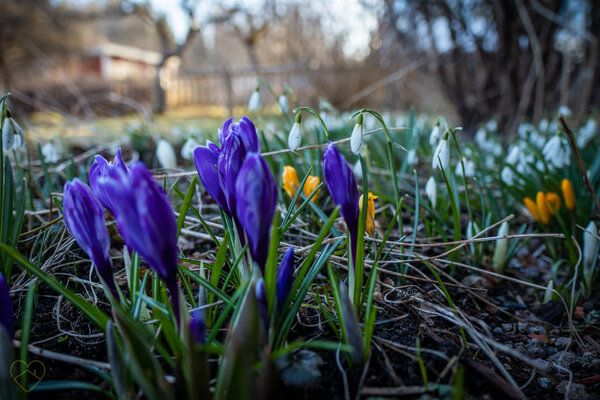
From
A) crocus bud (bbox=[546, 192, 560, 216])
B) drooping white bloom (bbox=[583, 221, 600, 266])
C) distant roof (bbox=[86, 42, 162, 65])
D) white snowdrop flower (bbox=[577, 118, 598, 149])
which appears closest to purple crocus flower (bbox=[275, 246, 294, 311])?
drooping white bloom (bbox=[583, 221, 600, 266])

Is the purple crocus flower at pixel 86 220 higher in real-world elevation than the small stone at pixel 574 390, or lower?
higher

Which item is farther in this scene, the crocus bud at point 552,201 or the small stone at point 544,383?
the crocus bud at point 552,201

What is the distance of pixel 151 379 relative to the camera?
715 millimetres

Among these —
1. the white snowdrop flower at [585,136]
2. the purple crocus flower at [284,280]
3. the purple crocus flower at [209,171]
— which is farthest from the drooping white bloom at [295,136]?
the white snowdrop flower at [585,136]

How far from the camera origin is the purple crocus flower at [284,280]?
33.1 inches

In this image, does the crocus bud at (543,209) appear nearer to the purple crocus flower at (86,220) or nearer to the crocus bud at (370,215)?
the crocus bud at (370,215)

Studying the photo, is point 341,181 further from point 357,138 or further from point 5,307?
point 5,307

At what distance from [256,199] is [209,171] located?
0.87 feet

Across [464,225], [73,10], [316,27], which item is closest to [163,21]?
[73,10]

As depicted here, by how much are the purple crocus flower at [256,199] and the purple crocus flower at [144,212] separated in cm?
13

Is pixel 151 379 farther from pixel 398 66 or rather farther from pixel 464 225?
pixel 398 66

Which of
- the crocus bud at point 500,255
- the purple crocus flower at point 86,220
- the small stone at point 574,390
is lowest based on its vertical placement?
the small stone at point 574,390

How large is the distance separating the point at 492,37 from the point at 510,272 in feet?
13.9

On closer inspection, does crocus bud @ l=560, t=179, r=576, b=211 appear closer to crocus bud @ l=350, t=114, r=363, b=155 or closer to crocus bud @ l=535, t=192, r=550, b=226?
crocus bud @ l=535, t=192, r=550, b=226
